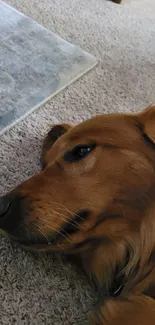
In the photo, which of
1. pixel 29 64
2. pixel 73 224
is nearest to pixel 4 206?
pixel 73 224

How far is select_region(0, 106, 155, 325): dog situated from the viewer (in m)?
1.10

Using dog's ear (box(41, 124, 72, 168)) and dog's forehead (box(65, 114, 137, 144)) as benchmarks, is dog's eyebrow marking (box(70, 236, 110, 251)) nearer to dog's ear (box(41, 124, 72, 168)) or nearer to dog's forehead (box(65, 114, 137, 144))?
dog's forehead (box(65, 114, 137, 144))

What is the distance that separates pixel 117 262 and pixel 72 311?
172mm

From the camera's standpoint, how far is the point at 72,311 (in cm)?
124

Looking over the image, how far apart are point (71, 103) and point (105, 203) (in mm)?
697

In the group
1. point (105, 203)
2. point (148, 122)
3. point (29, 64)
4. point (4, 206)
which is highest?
point (148, 122)

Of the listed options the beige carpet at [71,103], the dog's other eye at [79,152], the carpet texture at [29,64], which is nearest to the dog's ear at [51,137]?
the beige carpet at [71,103]

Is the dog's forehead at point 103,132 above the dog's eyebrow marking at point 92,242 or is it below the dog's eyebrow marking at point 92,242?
above

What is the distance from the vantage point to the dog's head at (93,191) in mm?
1104

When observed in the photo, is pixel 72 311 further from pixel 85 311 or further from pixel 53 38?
pixel 53 38

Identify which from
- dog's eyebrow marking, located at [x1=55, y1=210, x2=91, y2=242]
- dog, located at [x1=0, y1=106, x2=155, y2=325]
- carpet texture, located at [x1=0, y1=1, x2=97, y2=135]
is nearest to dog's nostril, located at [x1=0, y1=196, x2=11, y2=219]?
dog, located at [x1=0, y1=106, x2=155, y2=325]

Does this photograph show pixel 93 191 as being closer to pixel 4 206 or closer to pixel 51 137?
pixel 4 206

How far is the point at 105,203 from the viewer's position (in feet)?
3.65

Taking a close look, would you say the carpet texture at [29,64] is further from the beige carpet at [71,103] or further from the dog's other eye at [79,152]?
the dog's other eye at [79,152]
